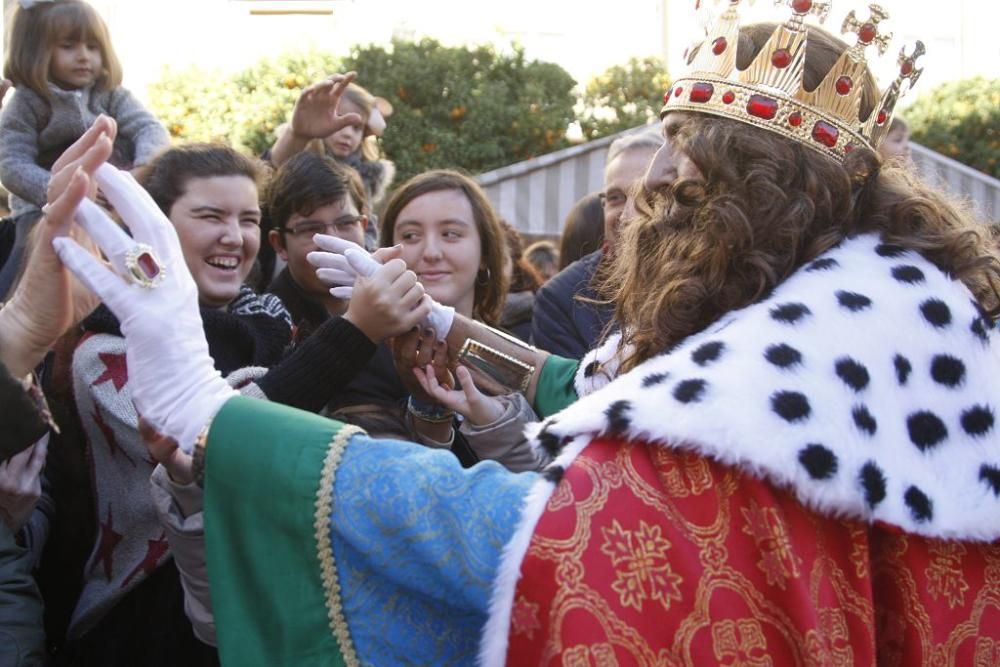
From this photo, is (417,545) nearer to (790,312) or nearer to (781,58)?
(790,312)

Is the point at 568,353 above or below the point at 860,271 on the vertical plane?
below

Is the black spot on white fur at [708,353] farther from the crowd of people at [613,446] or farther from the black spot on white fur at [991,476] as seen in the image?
the black spot on white fur at [991,476]

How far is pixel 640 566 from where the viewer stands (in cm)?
174

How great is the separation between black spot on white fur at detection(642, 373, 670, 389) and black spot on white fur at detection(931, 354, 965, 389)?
0.46 meters

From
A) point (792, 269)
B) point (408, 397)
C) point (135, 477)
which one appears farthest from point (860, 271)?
point (135, 477)

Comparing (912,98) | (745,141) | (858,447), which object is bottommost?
(912,98)

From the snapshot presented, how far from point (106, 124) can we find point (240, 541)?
830 millimetres

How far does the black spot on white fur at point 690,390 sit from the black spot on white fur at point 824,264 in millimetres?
372

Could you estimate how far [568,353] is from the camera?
3514mm

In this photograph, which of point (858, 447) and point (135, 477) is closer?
point (858, 447)

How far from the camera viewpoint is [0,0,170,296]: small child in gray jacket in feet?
13.7

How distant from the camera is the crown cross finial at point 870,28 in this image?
2.29 metres

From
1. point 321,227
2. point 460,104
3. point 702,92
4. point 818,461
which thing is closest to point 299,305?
point 321,227

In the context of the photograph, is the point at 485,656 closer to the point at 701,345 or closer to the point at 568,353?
the point at 701,345
